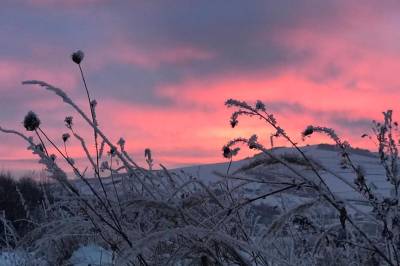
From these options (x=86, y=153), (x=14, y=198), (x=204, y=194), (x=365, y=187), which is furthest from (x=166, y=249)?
(x=14, y=198)

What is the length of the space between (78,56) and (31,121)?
466 millimetres

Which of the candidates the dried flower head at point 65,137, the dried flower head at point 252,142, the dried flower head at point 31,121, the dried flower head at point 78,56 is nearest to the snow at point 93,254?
the dried flower head at point 65,137

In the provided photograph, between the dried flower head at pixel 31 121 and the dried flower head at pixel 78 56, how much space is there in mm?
393

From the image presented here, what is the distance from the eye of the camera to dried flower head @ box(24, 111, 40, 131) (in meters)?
2.33

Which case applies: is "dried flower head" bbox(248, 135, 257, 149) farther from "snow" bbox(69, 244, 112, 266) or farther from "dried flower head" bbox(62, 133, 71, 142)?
"snow" bbox(69, 244, 112, 266)

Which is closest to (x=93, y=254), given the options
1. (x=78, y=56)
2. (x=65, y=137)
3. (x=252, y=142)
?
(x=65, y=137)

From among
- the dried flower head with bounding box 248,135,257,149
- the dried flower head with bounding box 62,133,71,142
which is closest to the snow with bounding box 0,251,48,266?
the dried flower head with bounding box 62,133,71,142

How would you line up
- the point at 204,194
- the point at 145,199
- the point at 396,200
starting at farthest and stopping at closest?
1. the point at 204,194
2. the point at 396,200
3. the point at 145,199

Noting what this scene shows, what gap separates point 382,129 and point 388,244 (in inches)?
25.6

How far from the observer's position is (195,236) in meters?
1.87

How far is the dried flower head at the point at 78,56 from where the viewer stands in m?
2.65

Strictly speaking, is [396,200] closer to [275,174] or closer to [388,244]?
[388,244]

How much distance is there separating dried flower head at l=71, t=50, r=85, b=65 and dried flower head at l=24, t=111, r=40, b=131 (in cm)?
39

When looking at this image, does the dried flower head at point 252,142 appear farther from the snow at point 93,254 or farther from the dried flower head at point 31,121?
the snow at point 93,254
